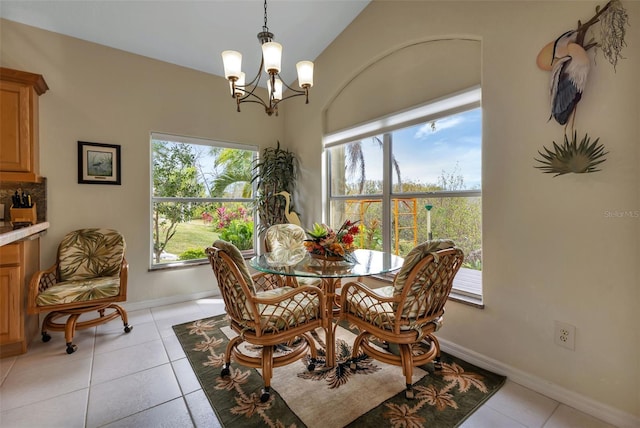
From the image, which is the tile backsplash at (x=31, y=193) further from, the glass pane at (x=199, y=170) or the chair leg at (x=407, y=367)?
the chair leg at (x=407, y=367)

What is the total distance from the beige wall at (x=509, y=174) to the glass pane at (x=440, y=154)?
22 centimetres

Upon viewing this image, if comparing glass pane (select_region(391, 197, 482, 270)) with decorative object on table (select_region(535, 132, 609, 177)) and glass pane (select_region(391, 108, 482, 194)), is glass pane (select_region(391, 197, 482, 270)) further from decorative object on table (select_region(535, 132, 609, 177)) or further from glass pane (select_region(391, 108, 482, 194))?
decorative object on table (select_region(535, 132, 609, 177))

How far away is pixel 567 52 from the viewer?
1.68m

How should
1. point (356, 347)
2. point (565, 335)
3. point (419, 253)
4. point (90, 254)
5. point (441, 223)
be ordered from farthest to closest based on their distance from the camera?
1. point (90, 254)
2. point (441, 223)
3. point (356, 347)
4. point (565, 335)
5. point (419, 253)

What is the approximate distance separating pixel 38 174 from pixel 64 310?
133cm

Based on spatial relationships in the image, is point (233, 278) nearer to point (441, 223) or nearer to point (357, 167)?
point (441, 223)

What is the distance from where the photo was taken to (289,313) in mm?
1782

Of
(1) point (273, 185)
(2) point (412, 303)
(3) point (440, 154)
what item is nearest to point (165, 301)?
(1) point (273, 185)

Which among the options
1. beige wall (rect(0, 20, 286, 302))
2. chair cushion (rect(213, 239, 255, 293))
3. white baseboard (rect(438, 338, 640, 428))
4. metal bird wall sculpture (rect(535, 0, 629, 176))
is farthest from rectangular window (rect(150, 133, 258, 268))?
metal bird wall sculpture (rect(535, 0, 629, 176))

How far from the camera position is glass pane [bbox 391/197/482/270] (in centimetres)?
230

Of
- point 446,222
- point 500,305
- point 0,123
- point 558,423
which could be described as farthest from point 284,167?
point 558,423

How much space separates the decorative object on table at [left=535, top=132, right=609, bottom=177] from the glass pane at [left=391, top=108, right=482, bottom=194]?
47 centimetres

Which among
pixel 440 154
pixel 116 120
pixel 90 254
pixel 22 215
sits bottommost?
pixel 90 254

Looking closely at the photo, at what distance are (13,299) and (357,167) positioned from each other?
11.0ft
